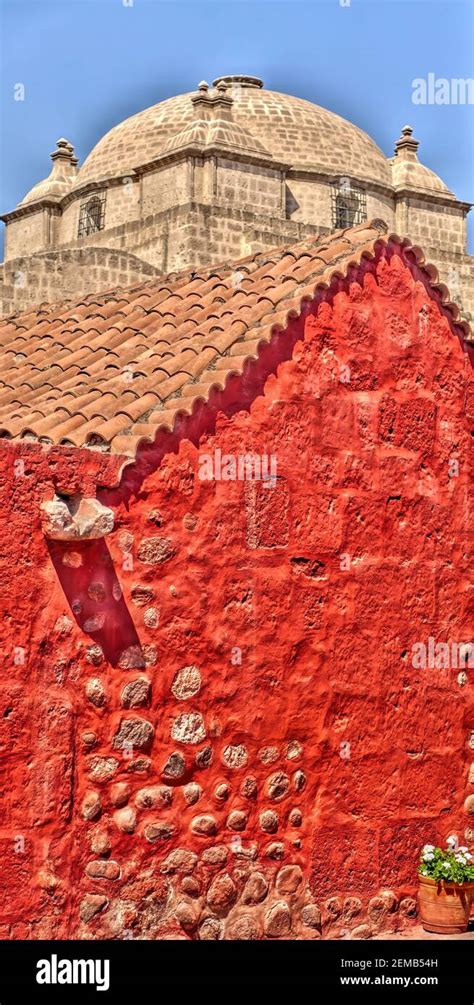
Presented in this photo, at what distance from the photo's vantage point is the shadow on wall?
22.8 ft

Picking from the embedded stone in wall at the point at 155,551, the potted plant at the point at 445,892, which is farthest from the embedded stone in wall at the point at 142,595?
the potted plant at the point at 445,892

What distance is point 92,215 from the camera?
101 ft

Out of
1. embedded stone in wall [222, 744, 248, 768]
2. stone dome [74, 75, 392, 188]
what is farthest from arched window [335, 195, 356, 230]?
embedded stone in wall [222, 744, 248, 768]

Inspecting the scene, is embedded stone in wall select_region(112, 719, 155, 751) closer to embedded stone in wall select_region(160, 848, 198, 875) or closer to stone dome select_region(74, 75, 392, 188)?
embedded stone in wall select_region(160, 848, 198, 875)

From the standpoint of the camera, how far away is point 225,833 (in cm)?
747

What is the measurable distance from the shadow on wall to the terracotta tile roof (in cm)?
58

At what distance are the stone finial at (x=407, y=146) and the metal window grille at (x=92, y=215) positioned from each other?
7160 mm

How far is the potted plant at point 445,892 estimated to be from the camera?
8047 millimetres

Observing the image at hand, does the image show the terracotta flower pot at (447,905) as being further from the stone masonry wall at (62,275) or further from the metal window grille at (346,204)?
the metal window grille at (346,204)

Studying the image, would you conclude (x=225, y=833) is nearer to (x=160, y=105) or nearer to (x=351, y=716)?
(x=351, y=716)

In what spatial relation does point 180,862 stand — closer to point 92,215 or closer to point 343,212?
point 343,212

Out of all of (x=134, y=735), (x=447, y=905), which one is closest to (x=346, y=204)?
(x=447, y=905)
